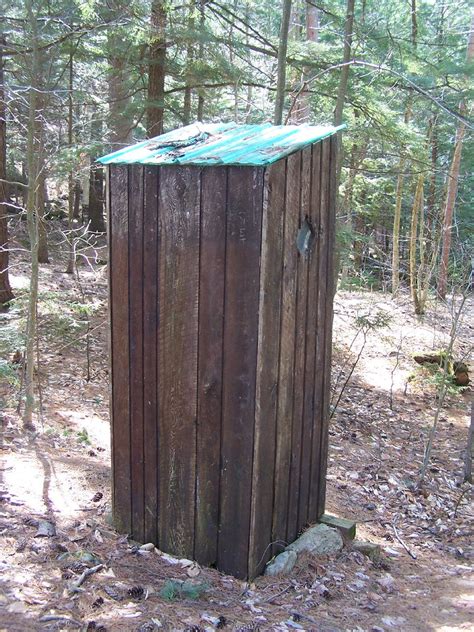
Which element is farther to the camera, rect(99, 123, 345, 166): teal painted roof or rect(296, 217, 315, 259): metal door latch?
rect(296, 217, 315, 259): metal door latch

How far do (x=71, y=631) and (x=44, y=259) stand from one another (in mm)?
12849

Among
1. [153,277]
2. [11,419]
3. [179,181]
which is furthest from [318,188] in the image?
[11,419]

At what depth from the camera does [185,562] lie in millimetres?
3559

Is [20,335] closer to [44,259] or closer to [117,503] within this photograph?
[117,503]

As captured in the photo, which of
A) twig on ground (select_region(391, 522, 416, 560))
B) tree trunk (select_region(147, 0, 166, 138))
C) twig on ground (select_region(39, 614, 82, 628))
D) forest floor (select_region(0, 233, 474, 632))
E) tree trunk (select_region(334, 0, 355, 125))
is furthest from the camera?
tree trunk (select_region(334, 0, 355, 125))

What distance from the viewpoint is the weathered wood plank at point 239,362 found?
312 cm

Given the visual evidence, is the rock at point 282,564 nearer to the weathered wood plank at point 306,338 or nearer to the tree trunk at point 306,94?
the weathered wood plank at point 306,338

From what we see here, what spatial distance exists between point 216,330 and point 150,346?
1.58ft

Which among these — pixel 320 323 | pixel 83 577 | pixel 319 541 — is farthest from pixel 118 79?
pixel 83 577

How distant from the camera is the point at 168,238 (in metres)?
3.40

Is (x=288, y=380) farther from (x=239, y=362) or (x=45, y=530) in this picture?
(x=45, y=530)

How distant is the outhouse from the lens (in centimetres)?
321

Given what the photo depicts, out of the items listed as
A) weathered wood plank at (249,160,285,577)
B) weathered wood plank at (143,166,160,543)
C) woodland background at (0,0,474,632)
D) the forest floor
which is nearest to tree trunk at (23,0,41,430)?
woodland background at (0,0,474,632)

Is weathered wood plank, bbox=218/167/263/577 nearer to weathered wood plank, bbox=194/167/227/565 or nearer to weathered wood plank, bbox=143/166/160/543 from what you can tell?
weathered wood plank, bbox=194/167/227/565
